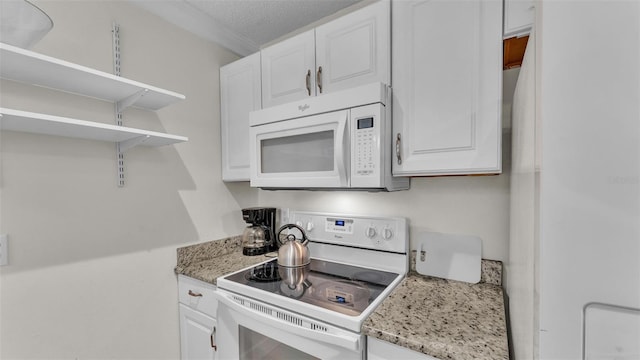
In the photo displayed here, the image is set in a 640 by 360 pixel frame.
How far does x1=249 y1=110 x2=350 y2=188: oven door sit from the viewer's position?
117 centimetres

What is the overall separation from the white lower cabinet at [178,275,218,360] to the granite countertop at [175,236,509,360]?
0.08 meters

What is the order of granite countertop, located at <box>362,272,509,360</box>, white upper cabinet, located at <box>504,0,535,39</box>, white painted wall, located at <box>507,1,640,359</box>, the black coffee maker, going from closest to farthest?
1. white painted wall, located at <box>507,1,640,359</box>
2. granite countertop, located at <box>362,272,509,360</box>
3. white upper cabinet, located at <box>504,0,535,39</box>
4. the black coffee maker

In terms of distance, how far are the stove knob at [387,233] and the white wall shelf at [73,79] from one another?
1.22 metres

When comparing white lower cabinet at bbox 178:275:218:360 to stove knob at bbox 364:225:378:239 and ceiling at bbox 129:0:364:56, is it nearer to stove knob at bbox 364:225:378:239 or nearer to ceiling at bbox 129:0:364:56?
stove knob at bbox 364:225:378:239

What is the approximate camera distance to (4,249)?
1.01 m

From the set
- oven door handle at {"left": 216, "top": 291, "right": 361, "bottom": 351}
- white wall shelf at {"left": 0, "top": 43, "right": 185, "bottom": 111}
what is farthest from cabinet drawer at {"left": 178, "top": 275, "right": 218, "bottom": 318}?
white wall shelf at {"left": 0, "top": 43, "right": 185, "bottom": 111}

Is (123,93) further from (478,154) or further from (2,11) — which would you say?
(478,154)

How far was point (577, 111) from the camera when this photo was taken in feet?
1.12

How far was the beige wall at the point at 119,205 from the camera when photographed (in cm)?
106

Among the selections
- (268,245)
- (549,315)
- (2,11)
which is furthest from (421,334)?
(2,11)

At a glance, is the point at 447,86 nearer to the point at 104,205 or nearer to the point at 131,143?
the point at 131,143

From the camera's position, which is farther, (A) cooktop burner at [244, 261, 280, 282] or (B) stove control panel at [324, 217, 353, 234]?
(B) stove control panel at [324, 217, 353, 234]

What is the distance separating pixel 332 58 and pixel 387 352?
1260 mm

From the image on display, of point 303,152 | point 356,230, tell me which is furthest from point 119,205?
point 356,230
